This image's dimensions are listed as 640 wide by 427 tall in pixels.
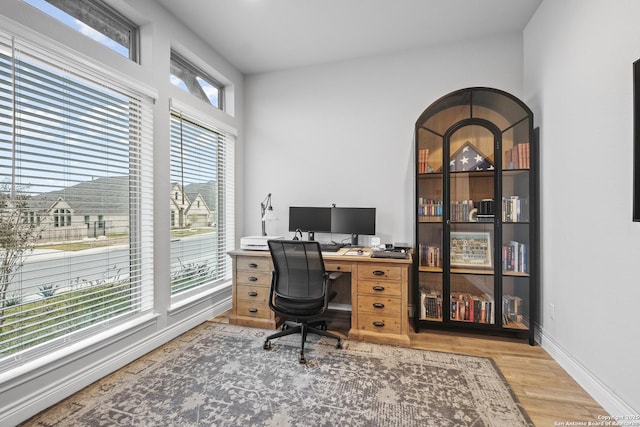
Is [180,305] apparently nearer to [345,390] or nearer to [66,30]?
[345,390]

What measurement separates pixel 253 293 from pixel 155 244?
1.02 meters

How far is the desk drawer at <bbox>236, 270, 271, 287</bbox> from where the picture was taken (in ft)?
9.60

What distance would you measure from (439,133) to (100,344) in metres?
3.24

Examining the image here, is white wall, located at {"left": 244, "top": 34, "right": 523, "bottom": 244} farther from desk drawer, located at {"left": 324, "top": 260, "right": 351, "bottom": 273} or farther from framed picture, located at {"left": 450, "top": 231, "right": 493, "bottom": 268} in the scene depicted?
desk drawer, located at {"left": 324, "top": 260, "right": 351, "bottom": 273}

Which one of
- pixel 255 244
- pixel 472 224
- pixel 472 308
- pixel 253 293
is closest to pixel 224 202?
pixel 255 244

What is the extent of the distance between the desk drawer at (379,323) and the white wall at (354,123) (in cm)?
93

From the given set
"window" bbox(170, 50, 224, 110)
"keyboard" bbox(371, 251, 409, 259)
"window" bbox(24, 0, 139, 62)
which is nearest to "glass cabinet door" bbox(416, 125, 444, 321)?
"keyboard" bbox(371, 251, 409, 259)

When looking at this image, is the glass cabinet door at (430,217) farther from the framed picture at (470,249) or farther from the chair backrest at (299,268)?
the chair backrest at (299,268)

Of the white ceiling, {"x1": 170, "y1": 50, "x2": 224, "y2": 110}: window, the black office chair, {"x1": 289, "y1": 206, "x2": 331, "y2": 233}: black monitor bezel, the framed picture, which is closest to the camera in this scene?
the black office chair

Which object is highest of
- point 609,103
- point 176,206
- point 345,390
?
point 609,103

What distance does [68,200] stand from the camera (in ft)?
6.21

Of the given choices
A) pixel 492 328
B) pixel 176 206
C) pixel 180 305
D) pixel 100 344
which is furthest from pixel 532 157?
pixel 100 344

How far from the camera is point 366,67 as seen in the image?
3.33m

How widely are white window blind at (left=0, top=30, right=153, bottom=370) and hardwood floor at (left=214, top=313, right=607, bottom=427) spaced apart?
2002 millimetres
